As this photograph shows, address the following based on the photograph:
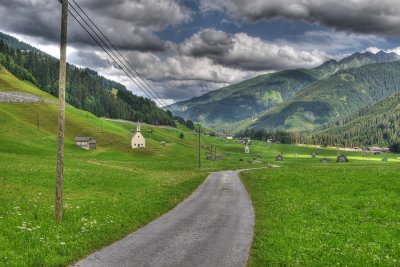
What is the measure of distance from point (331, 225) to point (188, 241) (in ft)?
31.2

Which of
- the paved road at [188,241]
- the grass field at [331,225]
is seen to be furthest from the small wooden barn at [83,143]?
the paved road at [188,241]

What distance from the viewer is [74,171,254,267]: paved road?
16703 mm

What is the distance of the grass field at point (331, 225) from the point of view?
16.7 m

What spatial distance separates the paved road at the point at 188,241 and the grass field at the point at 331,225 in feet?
3.74

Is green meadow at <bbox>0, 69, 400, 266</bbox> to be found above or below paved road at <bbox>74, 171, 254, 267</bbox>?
above

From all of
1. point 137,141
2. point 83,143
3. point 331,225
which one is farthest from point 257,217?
point 137,141

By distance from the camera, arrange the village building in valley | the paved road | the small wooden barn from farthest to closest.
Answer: the village building in valley < the small wooden barn < the paved road

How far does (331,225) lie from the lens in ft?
74.9

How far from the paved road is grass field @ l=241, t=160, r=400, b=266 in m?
1.14

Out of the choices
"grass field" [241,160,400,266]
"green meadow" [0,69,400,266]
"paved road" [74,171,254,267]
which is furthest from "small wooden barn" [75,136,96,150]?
"paved road" [74,171,254,267]

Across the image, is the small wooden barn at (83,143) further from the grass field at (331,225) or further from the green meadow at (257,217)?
the grass field at (331,225)

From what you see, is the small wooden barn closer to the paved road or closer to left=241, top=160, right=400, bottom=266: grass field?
left=241, top=160, right=400, bottom=266: grass field

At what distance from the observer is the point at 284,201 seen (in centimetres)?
3344

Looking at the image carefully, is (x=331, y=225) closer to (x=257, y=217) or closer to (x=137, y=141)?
(x=257, y=217)
